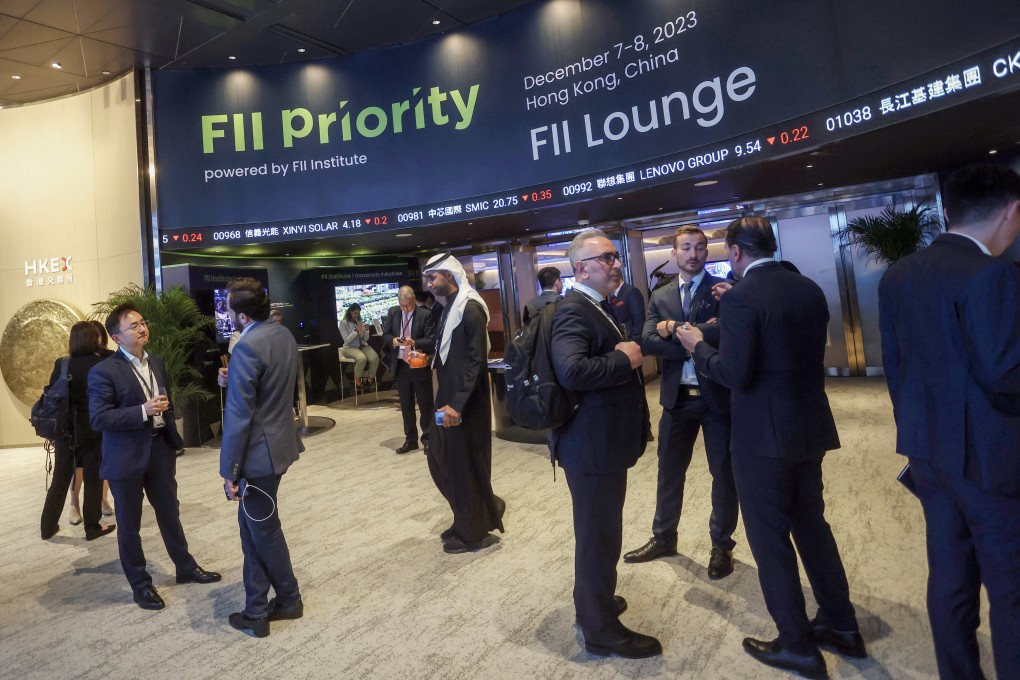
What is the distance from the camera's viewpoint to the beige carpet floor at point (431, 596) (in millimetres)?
2455

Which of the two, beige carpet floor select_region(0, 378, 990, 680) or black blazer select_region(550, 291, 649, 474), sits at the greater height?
black blazer select_region(550, 291, 649, 474)

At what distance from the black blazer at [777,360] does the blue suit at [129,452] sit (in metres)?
2.90

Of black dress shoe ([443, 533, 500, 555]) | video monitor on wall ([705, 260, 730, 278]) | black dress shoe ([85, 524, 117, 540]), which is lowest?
black dress shoe ([443, 533, 500, 555])

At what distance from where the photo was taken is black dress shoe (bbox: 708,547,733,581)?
3.00m

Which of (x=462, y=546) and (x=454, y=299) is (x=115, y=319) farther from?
(x=462, y=546)

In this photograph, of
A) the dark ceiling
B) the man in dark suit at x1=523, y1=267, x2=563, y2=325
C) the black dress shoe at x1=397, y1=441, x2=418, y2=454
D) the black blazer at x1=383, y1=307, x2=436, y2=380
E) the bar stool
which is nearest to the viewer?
the man in dark suit at x1=523, y1=267, x2=563, y2=325

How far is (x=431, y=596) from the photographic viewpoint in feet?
10.1

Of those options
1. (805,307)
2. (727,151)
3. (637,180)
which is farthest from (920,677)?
(637,180)

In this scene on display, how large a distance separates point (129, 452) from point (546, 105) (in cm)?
561

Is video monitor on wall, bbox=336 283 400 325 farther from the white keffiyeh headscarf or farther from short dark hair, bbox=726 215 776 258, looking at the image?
short dark hair, bbox=726 215 776 258

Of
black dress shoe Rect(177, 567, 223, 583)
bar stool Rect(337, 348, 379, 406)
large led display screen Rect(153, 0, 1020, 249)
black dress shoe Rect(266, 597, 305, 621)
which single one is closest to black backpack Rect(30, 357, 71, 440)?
black dress shoe Rect(177, 567, 223, 583)

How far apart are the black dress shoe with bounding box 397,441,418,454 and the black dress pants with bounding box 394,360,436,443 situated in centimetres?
5

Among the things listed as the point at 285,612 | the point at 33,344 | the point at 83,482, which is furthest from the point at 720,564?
the point at 33,344

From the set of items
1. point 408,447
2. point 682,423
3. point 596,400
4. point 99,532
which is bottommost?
point 99,532
